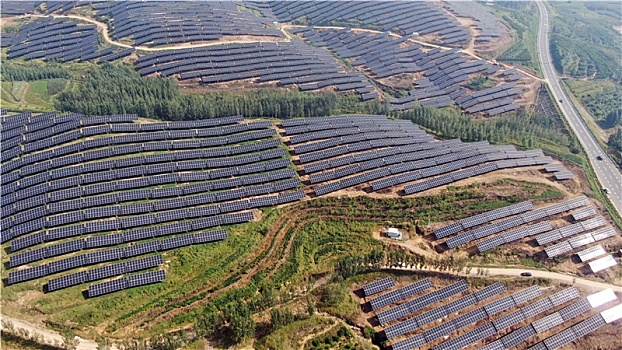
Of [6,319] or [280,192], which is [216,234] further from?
[6,319]

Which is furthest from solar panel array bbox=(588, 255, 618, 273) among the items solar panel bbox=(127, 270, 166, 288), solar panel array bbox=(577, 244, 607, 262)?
solar panel bbox=(127, 270, 166, 288)

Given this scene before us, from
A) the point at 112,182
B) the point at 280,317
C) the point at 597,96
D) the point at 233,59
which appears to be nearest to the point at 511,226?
the point at 280,317

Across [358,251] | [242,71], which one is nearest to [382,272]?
[358,251]

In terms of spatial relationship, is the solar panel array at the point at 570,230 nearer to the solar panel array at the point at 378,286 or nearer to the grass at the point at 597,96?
the solar panel array at the point at 378,286

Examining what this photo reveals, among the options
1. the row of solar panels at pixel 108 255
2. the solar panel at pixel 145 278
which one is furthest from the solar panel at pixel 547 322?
the solar panel at pixel 145 278

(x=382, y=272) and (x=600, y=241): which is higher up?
(x=382, y=272)
